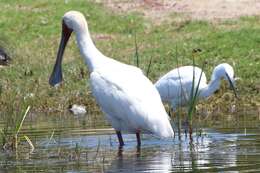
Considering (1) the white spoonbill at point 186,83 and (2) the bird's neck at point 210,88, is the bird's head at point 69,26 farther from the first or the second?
(2) the bird's neck at point 210,88

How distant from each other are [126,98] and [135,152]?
72cm

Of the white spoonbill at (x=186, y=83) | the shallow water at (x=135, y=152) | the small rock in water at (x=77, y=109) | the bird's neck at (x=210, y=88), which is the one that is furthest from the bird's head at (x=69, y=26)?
the bird's neck at (x=210, y=88)

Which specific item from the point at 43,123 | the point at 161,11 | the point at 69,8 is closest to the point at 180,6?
the point at 161,11

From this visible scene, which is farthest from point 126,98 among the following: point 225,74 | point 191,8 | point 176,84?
point 191,8

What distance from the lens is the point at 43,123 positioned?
47.7ft

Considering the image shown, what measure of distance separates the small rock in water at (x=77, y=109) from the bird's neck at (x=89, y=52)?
3.52 m

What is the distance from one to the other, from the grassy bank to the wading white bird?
2.61 meters

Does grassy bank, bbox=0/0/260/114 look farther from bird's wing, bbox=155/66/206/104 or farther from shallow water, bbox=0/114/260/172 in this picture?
shallow water, bbox=0/114/260/172

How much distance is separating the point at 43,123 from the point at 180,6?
11.4m

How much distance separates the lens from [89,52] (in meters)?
12.2

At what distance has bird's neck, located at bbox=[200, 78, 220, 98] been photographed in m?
15.8

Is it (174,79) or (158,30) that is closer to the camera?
(174,79)

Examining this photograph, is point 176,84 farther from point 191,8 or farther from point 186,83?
point 191,8

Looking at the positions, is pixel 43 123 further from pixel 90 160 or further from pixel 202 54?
pixel 202 54
